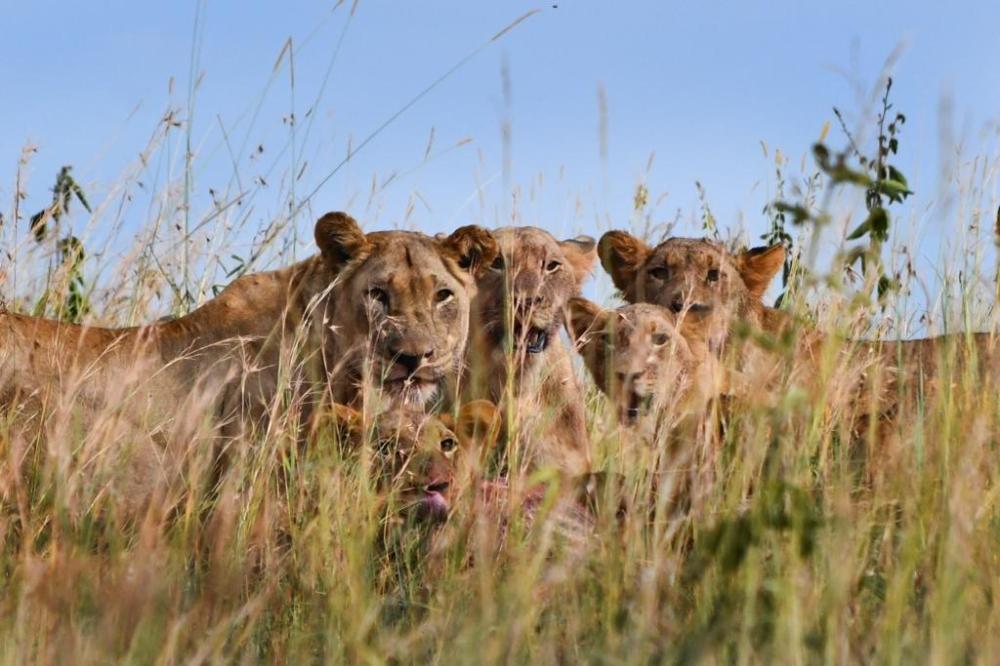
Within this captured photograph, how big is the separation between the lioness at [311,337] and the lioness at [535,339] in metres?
0.23

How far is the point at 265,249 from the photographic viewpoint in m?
6.77

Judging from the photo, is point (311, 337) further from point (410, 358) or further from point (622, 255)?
point (622, 255)

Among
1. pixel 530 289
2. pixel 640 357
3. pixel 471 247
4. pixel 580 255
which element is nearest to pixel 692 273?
pixel 580 255

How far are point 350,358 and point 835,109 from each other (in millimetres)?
1771

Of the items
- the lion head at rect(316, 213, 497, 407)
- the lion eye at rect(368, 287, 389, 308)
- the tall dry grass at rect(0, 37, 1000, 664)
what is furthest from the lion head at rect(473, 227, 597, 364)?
the tall dry grass at rect(0, 37, 1000, 664)

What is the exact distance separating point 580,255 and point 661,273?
0.37m

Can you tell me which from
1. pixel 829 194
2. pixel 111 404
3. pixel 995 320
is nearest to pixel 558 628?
pixel 829 194

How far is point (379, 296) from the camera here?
5.37m

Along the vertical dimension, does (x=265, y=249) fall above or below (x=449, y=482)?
above

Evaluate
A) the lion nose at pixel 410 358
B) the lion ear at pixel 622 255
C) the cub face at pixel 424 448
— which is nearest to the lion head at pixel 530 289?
the lion ear at pixel 622 255

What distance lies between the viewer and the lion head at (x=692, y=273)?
636cm

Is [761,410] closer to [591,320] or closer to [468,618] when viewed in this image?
[468,618]

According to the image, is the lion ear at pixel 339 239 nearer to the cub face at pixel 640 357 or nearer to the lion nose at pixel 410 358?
the lion nose at pixel 410 358

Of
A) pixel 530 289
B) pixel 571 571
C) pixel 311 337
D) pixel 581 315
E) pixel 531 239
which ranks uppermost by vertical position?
pixel 531 239
